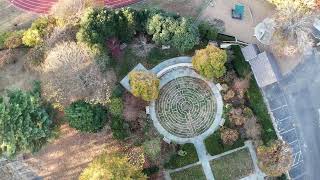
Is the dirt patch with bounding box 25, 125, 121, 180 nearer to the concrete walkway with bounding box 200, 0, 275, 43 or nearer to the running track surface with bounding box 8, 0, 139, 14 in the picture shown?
the running track surface with bounding box 8, 0, 139, 14

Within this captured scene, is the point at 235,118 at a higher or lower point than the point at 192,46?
lower

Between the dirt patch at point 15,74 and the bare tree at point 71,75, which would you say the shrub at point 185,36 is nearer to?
the bare tree at point 71,75

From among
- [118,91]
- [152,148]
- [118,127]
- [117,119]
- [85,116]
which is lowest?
[152,148]

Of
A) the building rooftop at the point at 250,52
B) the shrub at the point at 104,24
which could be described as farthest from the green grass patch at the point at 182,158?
the shrub at the point at 104,24

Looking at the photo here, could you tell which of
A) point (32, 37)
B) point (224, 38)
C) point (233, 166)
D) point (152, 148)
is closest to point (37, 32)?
point (32, 37)

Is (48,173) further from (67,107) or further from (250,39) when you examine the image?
(250,39)

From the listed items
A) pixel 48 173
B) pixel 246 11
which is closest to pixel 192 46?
pixel 246 11

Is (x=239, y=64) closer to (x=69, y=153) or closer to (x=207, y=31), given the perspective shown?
(x=207, y=31)
